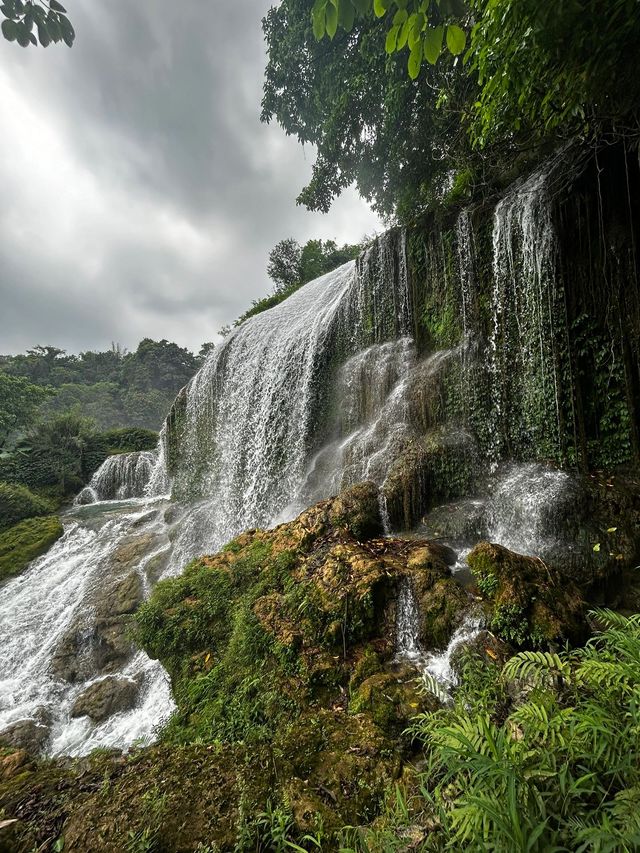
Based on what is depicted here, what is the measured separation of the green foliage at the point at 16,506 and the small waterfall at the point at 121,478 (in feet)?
9.09

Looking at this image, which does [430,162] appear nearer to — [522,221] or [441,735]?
[522,221]

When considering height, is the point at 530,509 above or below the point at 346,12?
below

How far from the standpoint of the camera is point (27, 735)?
15.4 feet

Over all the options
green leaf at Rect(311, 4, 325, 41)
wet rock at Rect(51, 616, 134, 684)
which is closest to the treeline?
wet rock at Rect(51, 616, 134, 684)

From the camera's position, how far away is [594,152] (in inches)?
223

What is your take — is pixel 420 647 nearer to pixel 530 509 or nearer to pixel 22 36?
pixel 530 509

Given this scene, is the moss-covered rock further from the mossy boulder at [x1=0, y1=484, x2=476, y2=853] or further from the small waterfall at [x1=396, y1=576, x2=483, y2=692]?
the small waterfall at [x1=396, y1=576, x2=483, y2=692]

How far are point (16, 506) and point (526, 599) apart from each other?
1576cm

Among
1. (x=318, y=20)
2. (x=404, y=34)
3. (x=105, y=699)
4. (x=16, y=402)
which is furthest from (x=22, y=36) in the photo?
(x=16, y=402)

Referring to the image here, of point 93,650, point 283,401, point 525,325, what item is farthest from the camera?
point 283,401

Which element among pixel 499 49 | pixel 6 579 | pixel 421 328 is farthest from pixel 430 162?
pixel 6 579

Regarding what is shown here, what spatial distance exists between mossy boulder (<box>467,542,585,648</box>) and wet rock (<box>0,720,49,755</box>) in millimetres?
5732

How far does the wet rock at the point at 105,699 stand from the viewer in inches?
195

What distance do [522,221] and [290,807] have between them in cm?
842
